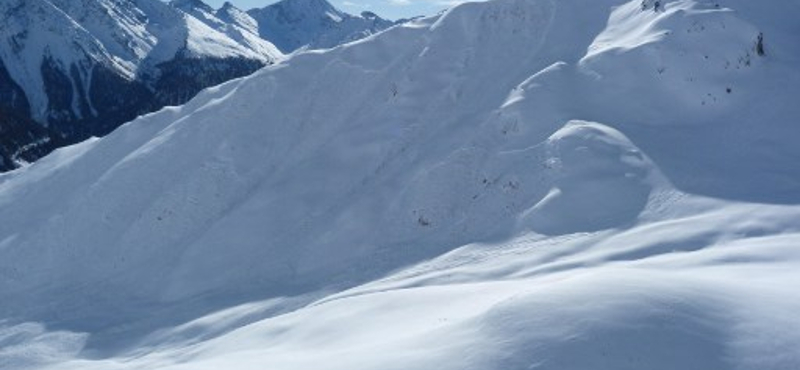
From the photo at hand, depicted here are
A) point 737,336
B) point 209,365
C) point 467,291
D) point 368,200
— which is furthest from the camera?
point 368,200

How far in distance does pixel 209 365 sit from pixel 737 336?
9382mm

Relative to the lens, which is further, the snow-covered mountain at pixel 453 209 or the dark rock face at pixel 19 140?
the dark rock face at pixel 19 140

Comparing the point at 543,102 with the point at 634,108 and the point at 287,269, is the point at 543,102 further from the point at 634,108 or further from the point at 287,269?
the point at 287,269

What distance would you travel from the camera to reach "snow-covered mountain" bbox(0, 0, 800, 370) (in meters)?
12.0

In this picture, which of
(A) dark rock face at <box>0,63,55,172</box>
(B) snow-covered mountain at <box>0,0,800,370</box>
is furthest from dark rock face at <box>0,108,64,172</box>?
(B) snow-covered mountain at <box>0,0,800,370</box>

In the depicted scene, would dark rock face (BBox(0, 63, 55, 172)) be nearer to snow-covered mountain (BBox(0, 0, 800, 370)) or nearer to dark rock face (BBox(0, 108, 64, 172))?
dark rock face (BBox(0, 108, 64, 172))

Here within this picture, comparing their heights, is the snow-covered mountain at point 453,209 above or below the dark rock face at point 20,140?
below

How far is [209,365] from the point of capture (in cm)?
1496

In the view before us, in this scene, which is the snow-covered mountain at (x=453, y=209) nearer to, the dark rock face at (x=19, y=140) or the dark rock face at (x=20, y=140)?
the dark rock face at (x=20, y=140)

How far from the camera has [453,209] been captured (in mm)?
23469

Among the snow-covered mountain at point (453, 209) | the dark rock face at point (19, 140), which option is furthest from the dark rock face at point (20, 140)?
the snow-covered mountain at point (453, 209)

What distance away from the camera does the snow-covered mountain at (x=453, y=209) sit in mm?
11992

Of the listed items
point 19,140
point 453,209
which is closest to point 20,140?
point 19,140

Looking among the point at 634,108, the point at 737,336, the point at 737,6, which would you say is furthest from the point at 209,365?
the point at 737,6
